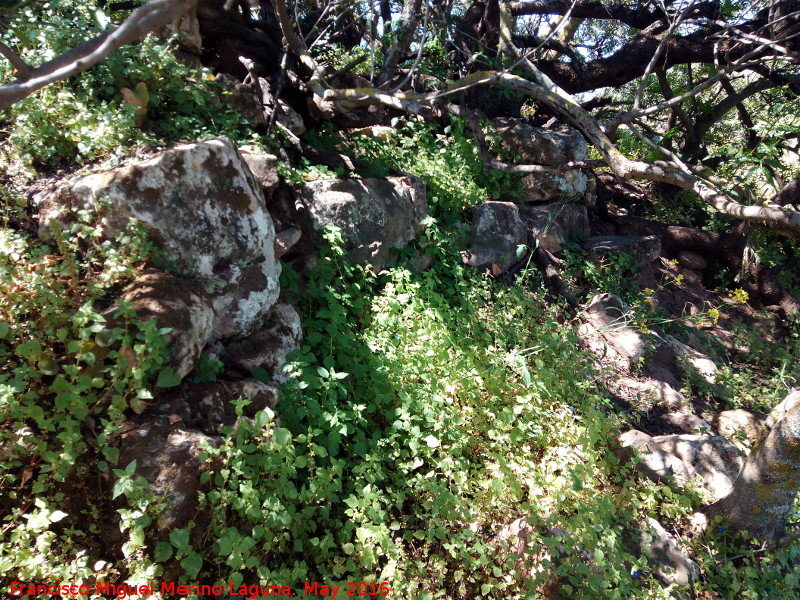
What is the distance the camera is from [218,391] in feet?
8.54

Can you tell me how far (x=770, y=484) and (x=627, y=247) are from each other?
3771 millimetres

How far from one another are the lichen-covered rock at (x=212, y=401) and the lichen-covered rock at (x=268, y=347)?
0.66 feet

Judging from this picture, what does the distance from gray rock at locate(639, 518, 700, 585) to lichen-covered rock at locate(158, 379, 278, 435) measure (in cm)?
232

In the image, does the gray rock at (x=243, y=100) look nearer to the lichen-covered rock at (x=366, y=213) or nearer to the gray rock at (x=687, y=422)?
the lichen-covered rock at (x=366, y=213)

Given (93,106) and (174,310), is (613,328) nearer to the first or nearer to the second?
(174,310)

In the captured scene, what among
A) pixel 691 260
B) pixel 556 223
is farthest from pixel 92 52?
pixel 691 260

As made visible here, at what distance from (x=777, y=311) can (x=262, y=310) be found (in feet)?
24.2

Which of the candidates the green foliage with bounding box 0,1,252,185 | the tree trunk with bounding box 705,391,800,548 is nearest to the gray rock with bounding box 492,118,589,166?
the green foliage with bounding box 0,1,252,185

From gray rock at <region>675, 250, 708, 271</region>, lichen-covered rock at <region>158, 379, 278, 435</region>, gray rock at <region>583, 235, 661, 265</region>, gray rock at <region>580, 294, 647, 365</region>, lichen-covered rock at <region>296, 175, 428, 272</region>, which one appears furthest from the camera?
gray rock at <region>675, 250, 708, 271</region>

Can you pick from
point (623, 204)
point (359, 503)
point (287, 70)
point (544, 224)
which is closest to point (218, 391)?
point (359, 503)

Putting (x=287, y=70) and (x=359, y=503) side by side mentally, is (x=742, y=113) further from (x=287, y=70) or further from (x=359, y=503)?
(x=359, y=503)

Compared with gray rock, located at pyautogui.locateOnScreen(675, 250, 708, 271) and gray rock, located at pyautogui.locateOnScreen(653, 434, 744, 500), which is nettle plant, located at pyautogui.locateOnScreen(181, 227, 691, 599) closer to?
gray rock, located at pyautogui.locateOnScreen(653, 434, 744, 500)

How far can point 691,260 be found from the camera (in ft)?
24.1

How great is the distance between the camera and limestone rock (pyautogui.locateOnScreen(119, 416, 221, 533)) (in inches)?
84.7
